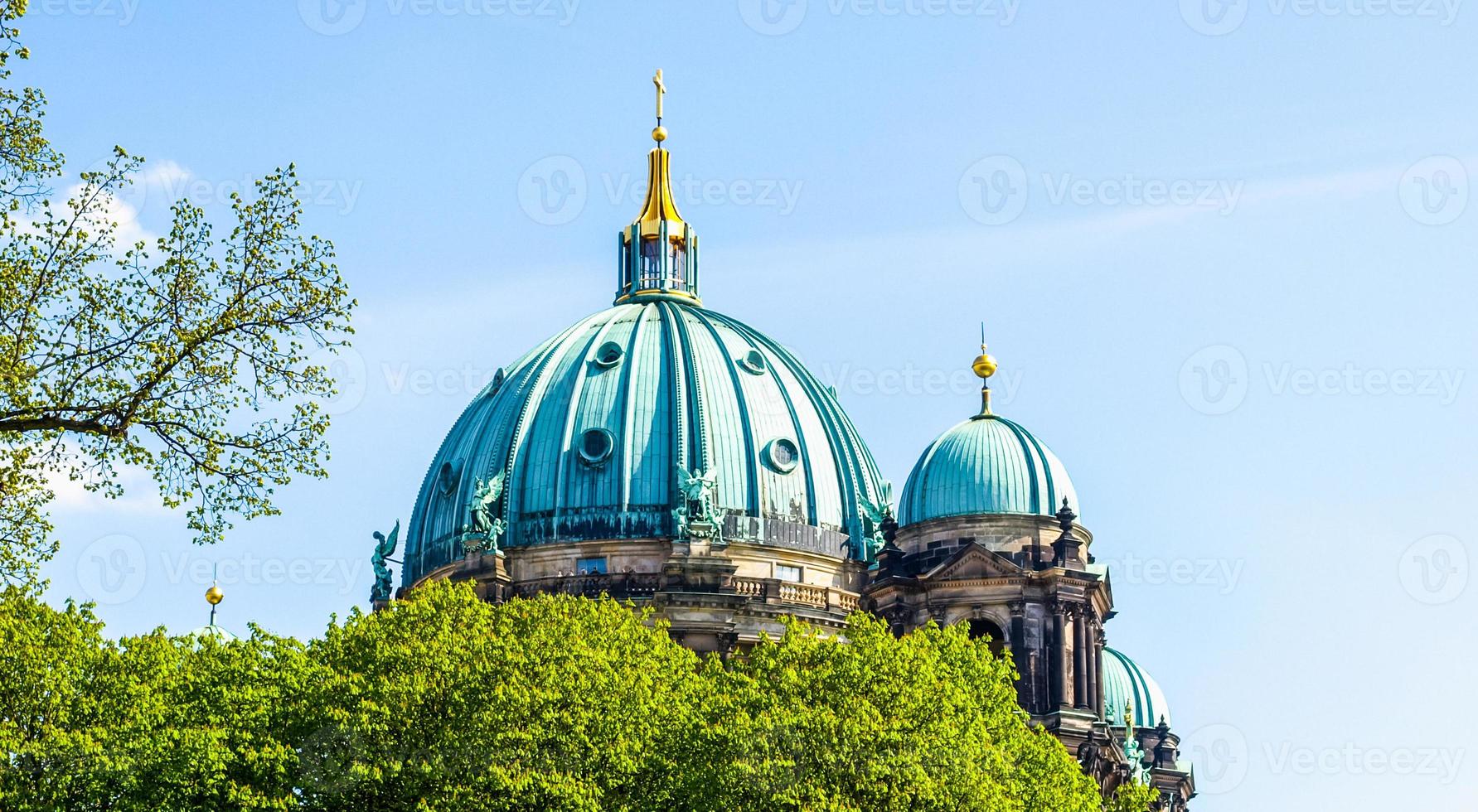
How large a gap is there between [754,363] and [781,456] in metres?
5.62

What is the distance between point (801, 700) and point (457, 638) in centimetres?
1095

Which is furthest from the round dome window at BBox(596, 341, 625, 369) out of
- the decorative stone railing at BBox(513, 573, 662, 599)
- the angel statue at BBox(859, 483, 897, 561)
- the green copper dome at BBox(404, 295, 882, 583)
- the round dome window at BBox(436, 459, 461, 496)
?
the angel statue at BBox(859, 483, 897, 561)

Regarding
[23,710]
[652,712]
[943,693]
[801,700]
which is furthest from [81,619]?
[943,693]

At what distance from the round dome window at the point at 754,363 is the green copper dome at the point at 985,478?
534 inches

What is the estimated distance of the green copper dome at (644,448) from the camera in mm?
101938

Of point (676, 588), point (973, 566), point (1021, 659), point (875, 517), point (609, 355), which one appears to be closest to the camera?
point (1021, 659)

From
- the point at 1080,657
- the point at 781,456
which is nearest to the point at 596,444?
the point at 781,456

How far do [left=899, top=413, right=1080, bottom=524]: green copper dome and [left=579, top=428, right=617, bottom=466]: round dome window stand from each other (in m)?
15.4

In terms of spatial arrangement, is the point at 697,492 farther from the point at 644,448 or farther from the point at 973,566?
the point at 973,566

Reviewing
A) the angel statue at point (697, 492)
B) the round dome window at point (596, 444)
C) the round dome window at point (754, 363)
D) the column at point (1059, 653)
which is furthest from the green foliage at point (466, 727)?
the round dome window at point (754, 363)

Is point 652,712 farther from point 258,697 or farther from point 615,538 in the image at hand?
point 615,538

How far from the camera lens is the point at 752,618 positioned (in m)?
95.8

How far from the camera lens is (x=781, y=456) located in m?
104

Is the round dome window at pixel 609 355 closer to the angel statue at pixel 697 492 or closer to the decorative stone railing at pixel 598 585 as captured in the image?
the angel statue at pixel 697 492
